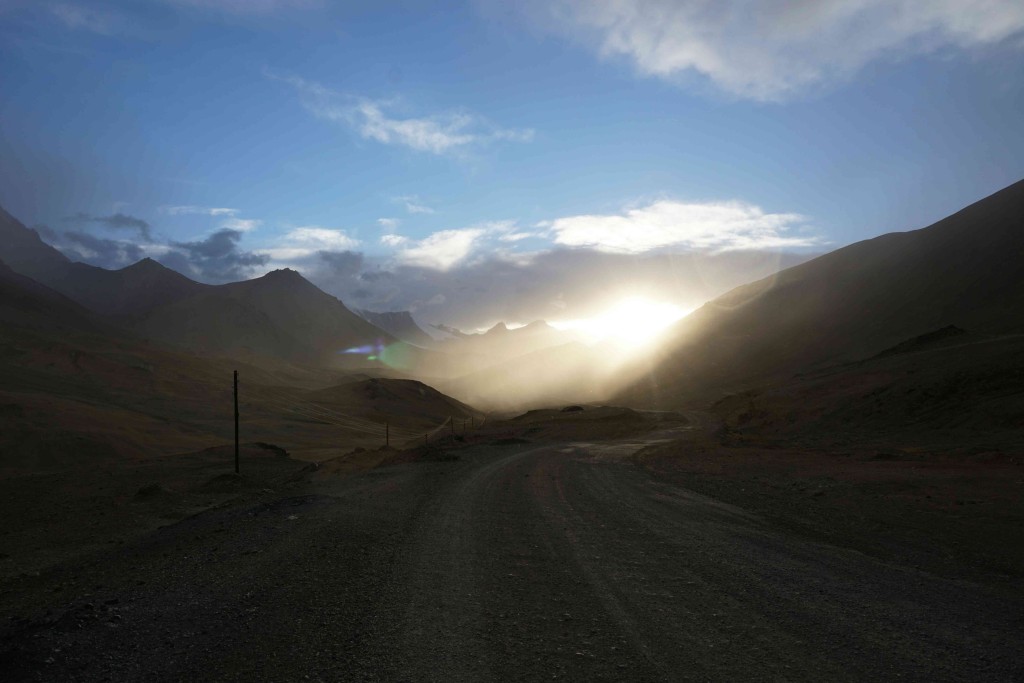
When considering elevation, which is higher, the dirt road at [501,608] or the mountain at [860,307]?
the mountain at [860,307]

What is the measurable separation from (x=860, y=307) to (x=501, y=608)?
121 metres

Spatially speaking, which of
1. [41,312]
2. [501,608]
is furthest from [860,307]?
[41,312]

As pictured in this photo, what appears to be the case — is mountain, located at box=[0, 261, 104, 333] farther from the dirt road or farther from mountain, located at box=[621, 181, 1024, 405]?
the dirt road

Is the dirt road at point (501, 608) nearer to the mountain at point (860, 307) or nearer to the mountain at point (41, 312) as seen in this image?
the mountain at point (860, 307)

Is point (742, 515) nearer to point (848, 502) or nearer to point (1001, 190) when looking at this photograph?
point (848, 502)

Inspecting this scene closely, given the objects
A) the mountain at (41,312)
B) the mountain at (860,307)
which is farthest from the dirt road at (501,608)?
the mountain at (41,312)

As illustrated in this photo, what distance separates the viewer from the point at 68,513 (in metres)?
20.9

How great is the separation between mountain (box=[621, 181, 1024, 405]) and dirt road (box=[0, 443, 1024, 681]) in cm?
7957

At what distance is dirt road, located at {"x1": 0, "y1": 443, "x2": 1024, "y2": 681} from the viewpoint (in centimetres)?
613

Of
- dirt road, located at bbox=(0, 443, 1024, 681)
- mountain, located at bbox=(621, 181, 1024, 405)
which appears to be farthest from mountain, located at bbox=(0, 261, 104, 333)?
dirt road, located at bbox=(0, 443, 1024, 681)

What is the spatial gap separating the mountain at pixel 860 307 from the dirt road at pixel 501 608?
261 feet

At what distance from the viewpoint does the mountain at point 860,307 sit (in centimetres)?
9238

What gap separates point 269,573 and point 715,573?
6.70m

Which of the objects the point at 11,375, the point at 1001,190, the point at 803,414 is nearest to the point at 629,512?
the point at 803,414
